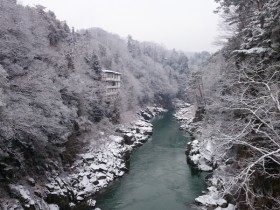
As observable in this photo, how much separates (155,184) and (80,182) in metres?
5.59

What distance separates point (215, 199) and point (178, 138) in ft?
65.7

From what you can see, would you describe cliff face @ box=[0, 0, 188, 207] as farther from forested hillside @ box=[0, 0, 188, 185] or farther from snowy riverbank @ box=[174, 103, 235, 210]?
snowy riverbank @ box=[174, 103, 235, 210]

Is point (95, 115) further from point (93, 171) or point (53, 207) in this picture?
point (53, 207)

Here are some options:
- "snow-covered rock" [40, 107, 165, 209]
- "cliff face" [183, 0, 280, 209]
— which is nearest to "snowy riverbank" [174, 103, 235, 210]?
"cliff face" [183, 0, 280, 209]

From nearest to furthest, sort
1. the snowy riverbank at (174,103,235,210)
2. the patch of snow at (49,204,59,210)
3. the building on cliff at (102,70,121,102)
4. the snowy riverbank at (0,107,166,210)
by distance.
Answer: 1. the snowy riverbank at (0,107,166,210)
2. the snowy riverbank at (174,103,235,210)
3. the patch of snow at (49,204,59,210)
4. the building on cliff at (102,70,121,102)

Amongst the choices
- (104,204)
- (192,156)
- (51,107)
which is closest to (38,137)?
(51,107)

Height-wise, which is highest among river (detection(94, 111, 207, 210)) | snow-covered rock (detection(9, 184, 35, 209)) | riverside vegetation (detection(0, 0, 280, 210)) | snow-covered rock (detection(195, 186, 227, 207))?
riverside vegetation (detection(0, 0, 280, 210))

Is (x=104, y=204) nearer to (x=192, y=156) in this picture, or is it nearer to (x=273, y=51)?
(x=192, y=156)

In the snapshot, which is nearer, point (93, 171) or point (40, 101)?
point (40, 101)

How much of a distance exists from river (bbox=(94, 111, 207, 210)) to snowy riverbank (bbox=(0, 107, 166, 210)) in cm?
85

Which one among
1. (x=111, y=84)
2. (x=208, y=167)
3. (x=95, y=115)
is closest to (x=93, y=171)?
(x=208, y=167)

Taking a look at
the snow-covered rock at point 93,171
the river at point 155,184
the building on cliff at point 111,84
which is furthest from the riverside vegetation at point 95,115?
the building on cliff at point 111,84

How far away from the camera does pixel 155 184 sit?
20.4m

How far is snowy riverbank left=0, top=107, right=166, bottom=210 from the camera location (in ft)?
46.4
